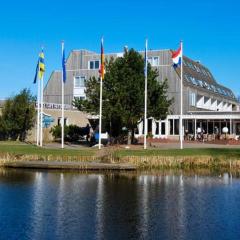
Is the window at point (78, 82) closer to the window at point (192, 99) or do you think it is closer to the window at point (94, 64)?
the window at point (94, 64)

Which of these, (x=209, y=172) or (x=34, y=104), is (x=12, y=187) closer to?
(x=209, y=172)

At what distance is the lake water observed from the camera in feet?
57.4

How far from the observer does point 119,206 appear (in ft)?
73.7

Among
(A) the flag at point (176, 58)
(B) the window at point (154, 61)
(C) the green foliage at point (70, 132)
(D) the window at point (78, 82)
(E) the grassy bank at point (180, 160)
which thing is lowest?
(E) the grassy bank at point (180, 160)

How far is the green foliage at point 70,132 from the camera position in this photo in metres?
59.2

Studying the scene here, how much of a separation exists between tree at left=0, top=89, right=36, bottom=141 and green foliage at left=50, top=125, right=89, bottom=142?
3.00 m

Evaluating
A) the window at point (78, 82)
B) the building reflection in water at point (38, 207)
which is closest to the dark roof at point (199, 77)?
the window at point (78, 82)

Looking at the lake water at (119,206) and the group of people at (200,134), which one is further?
the group of people at (200,134)

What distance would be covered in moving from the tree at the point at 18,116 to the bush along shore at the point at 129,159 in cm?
1424

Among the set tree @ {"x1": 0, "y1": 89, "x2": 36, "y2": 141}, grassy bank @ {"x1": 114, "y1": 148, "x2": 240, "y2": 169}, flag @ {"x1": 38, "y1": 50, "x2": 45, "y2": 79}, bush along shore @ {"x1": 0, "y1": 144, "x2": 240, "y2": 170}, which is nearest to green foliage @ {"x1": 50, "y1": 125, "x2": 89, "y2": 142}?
tree @ {"x1": 0, "y1": 89, "x2": 36, "y2": 141}

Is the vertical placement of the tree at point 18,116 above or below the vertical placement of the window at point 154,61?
below

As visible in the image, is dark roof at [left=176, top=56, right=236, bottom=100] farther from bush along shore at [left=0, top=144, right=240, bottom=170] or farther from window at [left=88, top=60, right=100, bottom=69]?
bush along shore at [left=0, top=144, right=240, bottom=170]

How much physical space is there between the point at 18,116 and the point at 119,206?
1384 inches

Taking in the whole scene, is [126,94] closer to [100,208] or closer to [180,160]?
[180,160]
